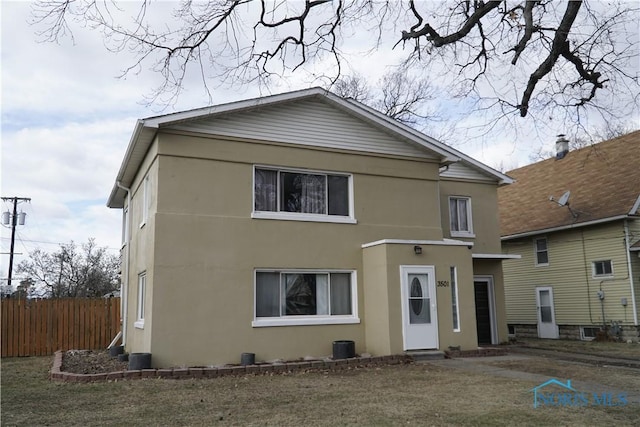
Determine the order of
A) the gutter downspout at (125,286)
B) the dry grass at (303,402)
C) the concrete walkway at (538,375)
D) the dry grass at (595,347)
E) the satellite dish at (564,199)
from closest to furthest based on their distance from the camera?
the dry grass at (303,402)
the concrete walkway at (538,375)
the dry grass at (595,347)
the gutter downspout at (125,286)
the satellite dish at (564,199)

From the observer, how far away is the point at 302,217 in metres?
13.9

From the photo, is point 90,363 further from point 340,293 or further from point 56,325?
point 340,293

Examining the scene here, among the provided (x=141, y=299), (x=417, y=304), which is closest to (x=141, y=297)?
(x=141, y=299)

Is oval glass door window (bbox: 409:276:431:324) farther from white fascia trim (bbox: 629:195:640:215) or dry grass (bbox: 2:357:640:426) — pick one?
white fascia trim (bbox: 629:195:640:215)

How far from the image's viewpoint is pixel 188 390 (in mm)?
9648

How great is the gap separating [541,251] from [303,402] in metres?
16.7

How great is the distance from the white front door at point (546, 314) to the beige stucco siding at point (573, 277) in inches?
8.6

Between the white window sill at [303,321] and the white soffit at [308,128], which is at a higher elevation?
the white soffit at [308,128]

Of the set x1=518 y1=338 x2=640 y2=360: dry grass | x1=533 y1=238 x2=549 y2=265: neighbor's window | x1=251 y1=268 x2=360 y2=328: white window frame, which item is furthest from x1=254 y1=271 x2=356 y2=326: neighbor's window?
x1=533 y1=238 x2=549 y2=265: neighbor's window

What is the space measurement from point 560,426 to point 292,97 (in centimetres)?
956

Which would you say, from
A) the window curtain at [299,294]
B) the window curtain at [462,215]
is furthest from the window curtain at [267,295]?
the window curtain at [462,215]

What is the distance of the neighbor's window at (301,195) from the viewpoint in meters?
13.7

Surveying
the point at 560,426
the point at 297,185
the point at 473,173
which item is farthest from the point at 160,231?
the point at 473,173

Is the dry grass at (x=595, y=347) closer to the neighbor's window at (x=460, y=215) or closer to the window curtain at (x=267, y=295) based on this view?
Answer: the neighbor's window at (x=460, y=215)
